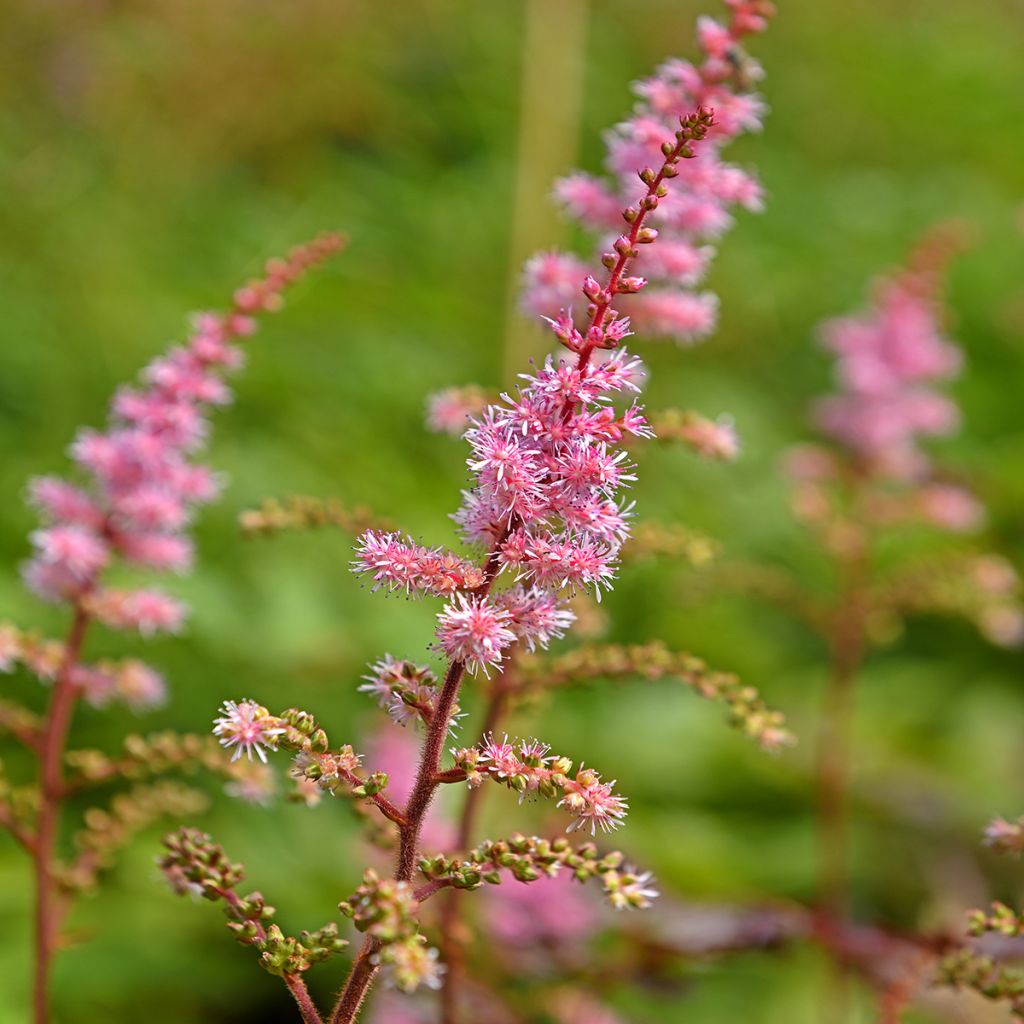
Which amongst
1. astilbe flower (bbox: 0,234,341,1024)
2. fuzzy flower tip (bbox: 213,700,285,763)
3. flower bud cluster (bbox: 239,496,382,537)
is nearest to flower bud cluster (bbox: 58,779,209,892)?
astilbe flower (bbox: 0,234,341,1024)

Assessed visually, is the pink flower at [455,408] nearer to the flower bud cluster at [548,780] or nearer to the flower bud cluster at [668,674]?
Result: the flower bud cluster at [668,674]

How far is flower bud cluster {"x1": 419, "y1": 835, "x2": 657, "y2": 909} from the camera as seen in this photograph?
4.37 feet

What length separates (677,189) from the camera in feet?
6.87

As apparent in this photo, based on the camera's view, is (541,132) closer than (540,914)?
No

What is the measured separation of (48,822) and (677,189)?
1439 millimetres

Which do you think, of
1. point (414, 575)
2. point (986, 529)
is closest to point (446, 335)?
point (986, 529)

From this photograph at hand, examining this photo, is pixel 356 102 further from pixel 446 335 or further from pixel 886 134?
pixel 886 134

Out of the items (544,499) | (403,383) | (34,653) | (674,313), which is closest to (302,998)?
(544,499)

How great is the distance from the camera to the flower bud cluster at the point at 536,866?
4.37ft

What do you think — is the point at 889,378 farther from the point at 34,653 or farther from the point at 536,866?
the point at 536,866

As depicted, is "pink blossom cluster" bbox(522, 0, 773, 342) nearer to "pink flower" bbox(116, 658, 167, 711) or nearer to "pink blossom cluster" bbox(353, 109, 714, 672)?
"pink blossom cluster" bbox(353, 109, 714, 672)

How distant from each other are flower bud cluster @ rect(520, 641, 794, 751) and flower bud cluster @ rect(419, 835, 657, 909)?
0.44 meters

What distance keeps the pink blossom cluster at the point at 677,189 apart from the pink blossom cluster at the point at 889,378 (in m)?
1.85

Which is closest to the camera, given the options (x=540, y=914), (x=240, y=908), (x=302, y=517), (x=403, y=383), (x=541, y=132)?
(x=240, y=908)
